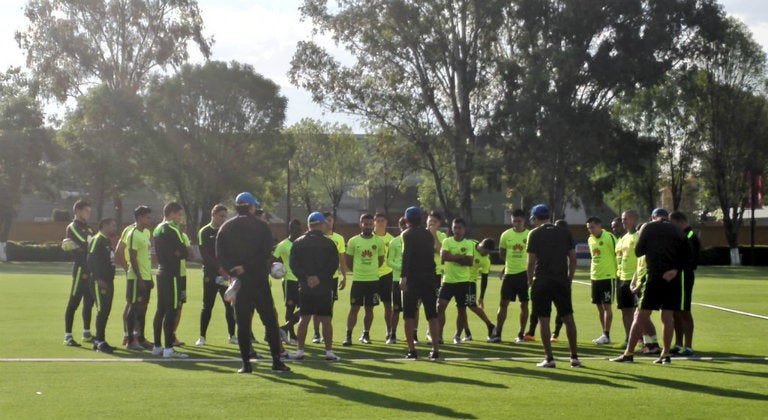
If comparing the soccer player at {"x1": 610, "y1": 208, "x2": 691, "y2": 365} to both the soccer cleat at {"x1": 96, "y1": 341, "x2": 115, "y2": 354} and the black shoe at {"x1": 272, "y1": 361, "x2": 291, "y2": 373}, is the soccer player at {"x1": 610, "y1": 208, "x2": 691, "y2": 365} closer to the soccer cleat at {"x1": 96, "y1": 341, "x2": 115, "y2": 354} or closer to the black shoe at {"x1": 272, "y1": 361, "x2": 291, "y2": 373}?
the black shoe at {"x1": 272, "y1": 361, "x2": 291, "y2": 373}

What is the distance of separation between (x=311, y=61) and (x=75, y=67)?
598 inches

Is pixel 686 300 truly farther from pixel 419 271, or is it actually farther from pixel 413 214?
pixel 413 214

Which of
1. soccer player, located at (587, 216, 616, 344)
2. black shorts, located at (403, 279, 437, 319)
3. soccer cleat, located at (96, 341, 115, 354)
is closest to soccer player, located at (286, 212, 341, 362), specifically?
black shorts, located at (403, 279, 437, 319)

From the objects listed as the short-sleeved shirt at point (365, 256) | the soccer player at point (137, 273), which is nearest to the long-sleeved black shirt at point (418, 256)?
the short-sleeved shirt at point (365, 256)

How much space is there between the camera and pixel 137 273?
14.5 metres

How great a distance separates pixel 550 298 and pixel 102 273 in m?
6.52

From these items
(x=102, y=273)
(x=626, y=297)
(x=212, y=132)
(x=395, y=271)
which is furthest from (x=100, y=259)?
(x=212, y=132)

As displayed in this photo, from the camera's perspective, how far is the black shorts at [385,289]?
52.0 ft

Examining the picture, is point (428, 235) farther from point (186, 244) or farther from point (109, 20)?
point (109, 20)

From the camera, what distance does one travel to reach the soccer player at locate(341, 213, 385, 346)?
1552 cm

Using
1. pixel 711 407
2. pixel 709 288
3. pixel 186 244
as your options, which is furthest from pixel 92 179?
pixel 711 407

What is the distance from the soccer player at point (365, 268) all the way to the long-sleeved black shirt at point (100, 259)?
347 cm

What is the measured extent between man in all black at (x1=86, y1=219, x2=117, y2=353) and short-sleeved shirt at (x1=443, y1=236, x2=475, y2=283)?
4.83 metres

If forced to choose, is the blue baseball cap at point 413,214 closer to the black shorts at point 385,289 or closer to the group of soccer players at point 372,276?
the group of soccer players at point 372,276
